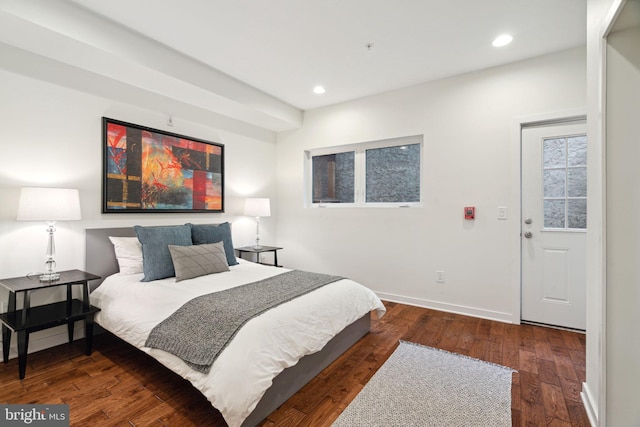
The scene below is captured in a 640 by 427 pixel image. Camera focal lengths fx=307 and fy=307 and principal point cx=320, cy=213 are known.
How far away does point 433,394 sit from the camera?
1904 mm

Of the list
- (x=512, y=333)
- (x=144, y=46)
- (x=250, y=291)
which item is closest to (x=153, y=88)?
(x=144, y=46)

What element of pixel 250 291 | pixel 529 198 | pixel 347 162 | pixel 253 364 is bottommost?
pixel 253 364

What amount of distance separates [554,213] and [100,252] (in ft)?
13.8

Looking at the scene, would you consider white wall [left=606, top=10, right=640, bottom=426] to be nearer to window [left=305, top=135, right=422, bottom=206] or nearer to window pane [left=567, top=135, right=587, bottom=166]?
window pane [left=567, top=135, right=587, bottom=166]

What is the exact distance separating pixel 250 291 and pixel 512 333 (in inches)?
95.3

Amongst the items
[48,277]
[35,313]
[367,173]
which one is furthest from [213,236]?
[367,173]

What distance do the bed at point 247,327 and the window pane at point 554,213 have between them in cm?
184

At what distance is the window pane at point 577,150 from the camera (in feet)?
9.21

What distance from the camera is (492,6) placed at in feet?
7.18

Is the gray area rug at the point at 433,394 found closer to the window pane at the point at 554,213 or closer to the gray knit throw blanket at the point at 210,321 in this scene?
the gray knit throw blanket at the point at 210,321

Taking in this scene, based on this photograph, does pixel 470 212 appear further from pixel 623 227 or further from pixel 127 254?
pixel 127 254

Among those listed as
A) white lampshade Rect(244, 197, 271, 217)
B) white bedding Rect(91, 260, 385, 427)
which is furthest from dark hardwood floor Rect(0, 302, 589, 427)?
white lampshade Rect(244, 197, 271, 217)

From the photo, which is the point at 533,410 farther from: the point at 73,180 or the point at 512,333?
the point at 73,180

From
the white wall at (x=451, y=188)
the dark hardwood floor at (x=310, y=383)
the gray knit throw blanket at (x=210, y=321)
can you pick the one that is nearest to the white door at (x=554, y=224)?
the white wall at (x=451, y=188)
